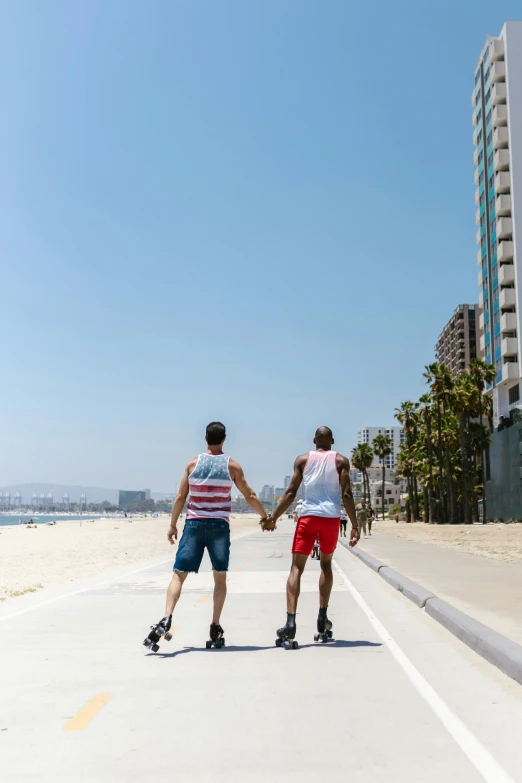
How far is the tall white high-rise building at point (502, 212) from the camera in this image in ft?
265

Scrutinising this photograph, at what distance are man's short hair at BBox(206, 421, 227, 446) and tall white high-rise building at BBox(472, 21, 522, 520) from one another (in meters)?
68.4

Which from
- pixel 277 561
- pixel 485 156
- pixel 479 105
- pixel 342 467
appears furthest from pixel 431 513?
pixel 342 467

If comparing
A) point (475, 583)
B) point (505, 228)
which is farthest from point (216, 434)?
point (505, 228)

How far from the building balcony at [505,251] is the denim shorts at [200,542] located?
7852 centimetres

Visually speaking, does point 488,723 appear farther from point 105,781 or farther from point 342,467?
point 342,467

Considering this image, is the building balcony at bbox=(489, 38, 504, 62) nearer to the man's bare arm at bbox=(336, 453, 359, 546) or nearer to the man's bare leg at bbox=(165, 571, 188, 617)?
the man's bare arm at bbox=(336, 453, 359, 546)

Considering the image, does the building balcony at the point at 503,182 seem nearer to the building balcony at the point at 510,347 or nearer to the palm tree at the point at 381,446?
the building balcony at the point at 510,347

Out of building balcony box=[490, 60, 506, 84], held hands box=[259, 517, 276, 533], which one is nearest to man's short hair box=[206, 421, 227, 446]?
held hands box=[259, 517, 276, 533]

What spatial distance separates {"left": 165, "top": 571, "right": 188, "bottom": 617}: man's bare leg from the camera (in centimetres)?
837

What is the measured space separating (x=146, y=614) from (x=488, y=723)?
6675 mm

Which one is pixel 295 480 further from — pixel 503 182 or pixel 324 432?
pixel 503 182

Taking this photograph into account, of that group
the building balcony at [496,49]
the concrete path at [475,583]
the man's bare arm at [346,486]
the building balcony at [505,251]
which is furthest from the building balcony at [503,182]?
the man's bare arm at [346,486]

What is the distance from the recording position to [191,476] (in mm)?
8688

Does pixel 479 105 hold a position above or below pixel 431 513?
above
